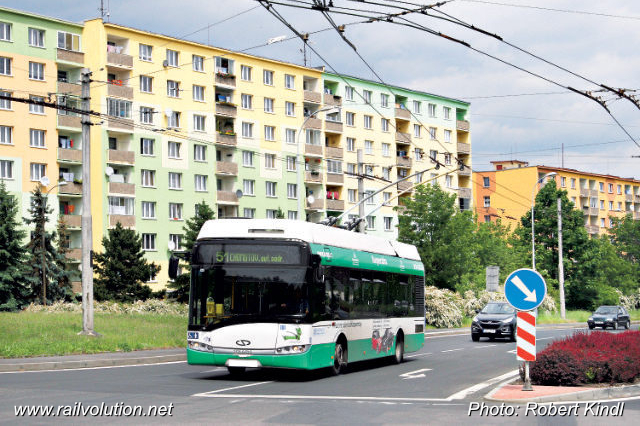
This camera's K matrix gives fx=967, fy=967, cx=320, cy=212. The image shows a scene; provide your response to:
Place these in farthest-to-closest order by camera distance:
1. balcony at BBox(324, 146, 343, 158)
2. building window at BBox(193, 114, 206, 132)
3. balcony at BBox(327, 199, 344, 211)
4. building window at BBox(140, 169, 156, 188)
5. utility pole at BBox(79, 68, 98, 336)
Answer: balcony at BBox(324, 146, 343, 158) < balcony at BBox(327, 199, 344, 211) < building window at BBox(193, 114, 206, 132) < building window at BBox(140, 169, 156, 188) < utility pole at BBox(79, 68, 98, 336)

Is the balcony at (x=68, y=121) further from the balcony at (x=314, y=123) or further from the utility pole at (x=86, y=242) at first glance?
the utility pole at (x=86, y=242)

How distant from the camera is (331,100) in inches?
3317

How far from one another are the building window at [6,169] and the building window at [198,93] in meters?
15.3

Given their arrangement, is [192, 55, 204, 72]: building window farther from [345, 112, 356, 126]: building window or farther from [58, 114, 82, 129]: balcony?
[345, 112, 356, 126]: building window

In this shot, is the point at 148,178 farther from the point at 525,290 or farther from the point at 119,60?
the point at 525,290

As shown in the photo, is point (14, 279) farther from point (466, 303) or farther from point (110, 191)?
point (466, 303)

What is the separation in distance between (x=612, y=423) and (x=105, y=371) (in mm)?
12380

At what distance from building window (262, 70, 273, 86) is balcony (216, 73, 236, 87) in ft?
12.8

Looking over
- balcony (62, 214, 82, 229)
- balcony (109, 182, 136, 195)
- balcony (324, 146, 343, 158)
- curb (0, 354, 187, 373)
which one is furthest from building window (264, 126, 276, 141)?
curb (0, 354, 187, 373)

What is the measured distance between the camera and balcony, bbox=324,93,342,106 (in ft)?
274

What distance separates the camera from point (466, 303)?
57000 millimetres

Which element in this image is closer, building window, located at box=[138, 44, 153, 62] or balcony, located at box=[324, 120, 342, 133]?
building window, located at box=[138, 44, 153, 62]

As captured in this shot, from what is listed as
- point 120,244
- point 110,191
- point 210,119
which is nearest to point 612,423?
point 120,244

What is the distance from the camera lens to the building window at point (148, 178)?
6810 centimetres
